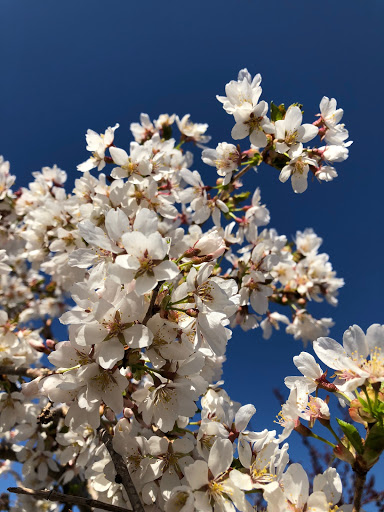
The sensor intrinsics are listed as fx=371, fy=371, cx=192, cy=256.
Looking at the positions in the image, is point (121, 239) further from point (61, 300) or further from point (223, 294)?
point (61, 300)

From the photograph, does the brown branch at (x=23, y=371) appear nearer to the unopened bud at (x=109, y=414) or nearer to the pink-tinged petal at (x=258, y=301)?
the unopened bud at (x=109, y=414)

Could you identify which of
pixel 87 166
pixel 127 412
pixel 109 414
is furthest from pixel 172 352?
pixel 87 166

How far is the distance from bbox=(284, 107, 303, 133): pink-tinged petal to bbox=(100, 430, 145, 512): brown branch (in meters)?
2.07

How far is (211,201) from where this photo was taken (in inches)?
128

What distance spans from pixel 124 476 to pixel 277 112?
2.23m

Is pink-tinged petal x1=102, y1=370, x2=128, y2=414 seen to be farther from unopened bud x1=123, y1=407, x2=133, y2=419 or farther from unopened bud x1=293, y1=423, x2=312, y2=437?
unopened bud x1=293, y1=423, x2=312, y2=437

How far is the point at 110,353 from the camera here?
1.41 m

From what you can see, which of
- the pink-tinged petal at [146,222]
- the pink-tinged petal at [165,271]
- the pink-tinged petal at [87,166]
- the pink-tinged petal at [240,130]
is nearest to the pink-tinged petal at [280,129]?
the pink-tinged petal at [240,130]

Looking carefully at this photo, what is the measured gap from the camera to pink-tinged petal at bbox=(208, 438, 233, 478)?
1.52 metres

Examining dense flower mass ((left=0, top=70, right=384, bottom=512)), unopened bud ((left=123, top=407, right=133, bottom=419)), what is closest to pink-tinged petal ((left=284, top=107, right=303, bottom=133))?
dense flower mass ((left=0, top=70, right=384, bottom=512))

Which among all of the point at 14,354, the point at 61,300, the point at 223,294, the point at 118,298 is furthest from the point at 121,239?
the point at 61,300

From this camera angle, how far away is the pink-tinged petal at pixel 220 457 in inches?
59.7

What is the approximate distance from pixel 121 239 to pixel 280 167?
1440mm

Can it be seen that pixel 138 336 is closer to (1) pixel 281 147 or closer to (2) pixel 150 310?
(2) pixel 150 310
